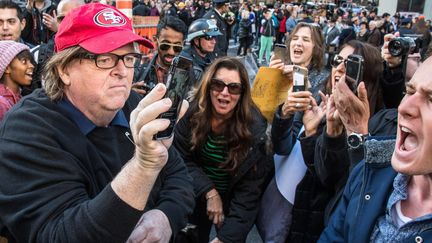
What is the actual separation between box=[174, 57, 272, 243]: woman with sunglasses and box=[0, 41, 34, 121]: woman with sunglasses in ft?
4.39

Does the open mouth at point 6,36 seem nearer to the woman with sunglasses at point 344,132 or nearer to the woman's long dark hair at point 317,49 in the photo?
the woman's long dark hair at point 317,49

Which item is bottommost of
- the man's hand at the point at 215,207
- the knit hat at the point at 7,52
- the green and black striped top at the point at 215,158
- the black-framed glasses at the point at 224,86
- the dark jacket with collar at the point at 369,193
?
the man's hand at the point at 215,207

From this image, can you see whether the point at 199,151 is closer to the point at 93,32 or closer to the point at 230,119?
the point at 230,119

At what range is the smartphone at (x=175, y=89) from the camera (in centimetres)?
138

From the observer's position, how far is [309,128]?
2539 millimetres

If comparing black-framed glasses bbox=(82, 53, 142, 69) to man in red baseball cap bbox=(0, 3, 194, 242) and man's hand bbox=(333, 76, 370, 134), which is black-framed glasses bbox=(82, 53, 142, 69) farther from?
man's hand bbox=(333, 76, 370, 134)

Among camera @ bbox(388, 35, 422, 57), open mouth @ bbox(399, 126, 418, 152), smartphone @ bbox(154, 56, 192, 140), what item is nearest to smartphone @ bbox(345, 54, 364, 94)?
open mouth @ bbox(399, 126, 418, 152)

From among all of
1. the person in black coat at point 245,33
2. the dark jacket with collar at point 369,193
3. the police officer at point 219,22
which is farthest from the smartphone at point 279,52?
the person in black coat at point 245,33

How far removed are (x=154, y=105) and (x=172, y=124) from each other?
17 centimetres

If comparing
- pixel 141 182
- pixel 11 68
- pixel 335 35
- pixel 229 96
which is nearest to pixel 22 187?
pixel 141 182

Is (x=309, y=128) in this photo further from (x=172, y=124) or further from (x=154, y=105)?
(x=154, y=105)

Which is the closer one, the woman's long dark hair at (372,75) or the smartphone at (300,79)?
the smartphone at (300,79)

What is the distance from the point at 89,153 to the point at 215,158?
1.33 meters

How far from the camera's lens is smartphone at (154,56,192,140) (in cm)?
138
